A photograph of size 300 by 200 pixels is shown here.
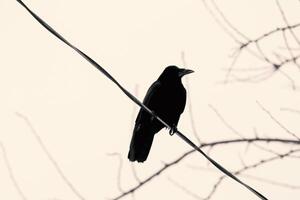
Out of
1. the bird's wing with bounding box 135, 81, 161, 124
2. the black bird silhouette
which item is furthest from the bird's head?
the bird's wing with bounding box 135, 81, 161, 124

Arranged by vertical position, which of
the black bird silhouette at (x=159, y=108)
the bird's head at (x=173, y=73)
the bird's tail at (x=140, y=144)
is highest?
the bird's head at (x=173, y=73)

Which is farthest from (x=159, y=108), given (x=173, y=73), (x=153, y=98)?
(x=173, y=73)

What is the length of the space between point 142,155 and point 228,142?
1194 mm

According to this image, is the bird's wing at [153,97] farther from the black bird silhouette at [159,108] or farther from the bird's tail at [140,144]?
the bird's tail at [140,144]

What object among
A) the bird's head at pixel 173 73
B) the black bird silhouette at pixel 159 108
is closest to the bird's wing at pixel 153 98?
the black bird silhouette at pixel 159 108

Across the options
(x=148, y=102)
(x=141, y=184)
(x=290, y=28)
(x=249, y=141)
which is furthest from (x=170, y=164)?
(x=148, y=102)

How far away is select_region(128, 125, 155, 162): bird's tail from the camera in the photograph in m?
3.52

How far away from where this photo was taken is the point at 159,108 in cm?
386

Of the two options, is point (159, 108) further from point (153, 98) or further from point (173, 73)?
point (173, 73)

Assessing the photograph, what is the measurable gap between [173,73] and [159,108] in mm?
390

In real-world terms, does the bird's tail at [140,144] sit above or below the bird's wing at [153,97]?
below

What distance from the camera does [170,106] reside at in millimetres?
3891

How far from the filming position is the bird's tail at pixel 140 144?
3.52 metres

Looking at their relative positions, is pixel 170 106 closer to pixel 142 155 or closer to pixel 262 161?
pixel 142 155
